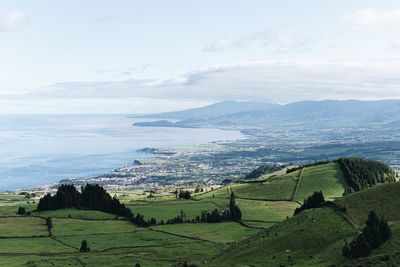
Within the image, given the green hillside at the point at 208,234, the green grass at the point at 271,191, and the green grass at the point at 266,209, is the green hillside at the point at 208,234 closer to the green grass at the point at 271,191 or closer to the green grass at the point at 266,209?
the green grass at the point at 266,209

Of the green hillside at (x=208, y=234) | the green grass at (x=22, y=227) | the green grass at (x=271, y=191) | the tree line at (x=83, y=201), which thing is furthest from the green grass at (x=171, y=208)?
the green grass at (x=22, y=227)

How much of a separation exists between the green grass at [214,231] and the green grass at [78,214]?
990 inches

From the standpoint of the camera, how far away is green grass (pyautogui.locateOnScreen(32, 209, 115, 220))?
514 feet

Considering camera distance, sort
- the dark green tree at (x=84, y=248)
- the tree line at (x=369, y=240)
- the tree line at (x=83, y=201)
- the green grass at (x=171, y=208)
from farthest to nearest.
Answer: the tree line at (x=83, y=201)
the green grass at (x=171, y=208)
the dark green tree at (x=84, y=248)
the tree line at (x=369, y=240)

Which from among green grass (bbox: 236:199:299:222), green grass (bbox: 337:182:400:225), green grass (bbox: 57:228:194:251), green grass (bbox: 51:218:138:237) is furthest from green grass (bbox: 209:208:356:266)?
green grass (bbox: 236:199:299:222)

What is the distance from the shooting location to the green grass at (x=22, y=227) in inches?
5091

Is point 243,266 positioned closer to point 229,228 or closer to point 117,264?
point 117,264

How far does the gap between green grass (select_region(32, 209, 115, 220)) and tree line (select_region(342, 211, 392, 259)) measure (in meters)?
95.6

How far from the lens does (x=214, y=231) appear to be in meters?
133

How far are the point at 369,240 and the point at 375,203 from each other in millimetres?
24592

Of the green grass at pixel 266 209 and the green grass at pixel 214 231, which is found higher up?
the green grass at pixel 266 209

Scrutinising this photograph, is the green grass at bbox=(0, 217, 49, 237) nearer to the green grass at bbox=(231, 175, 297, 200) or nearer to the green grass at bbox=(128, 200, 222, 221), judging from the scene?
the green grass at bbox=(128, 200, 222, 221)

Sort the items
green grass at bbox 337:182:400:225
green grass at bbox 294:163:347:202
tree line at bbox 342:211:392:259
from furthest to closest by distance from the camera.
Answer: green grass at bbox 294:163:347:202 < green grass at bbox 337:182:400:225 < tree line at bbox 342:211:392:259

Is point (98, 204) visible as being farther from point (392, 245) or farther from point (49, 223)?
point (392, 245)
